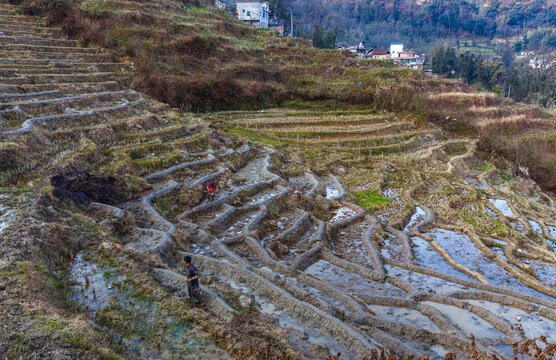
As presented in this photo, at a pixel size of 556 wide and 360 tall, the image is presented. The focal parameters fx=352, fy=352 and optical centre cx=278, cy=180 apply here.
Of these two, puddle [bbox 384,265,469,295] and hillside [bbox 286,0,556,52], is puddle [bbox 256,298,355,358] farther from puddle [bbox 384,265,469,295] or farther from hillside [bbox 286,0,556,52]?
hillside [bbox 286,0,556,52]

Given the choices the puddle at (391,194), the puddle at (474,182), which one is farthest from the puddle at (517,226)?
the puddle at (474,182)

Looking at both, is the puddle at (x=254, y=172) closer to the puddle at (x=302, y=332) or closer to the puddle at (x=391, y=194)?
the puddle at (x=391, y=194)

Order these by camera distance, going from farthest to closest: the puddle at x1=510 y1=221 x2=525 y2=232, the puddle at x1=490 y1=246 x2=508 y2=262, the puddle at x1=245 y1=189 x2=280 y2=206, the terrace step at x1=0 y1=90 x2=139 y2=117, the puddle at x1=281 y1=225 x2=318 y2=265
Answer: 1. the puddle at x1=510 y1=221 x2=525 y2=232
2. the terrace step at x1=0 y1=90 x2=139 y2=117
3. the puddle at x1=245 y1=189 x2=280 y2=206
4. the puddle at x1=490 y1=246 x2=508 y2=262
5. the puddle at x1=281 y1=225 x2=318 y2=265

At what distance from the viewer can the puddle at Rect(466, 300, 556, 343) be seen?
842 cm

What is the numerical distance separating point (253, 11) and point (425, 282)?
63.3 metres

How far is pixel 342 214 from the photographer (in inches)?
610

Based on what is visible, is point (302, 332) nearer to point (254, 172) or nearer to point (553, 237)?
point (254, 172)

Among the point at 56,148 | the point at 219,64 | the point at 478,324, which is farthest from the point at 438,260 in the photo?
the point at 219,64

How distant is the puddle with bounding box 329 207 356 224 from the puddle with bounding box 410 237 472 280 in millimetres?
2771

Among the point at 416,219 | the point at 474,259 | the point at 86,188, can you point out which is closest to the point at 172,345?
the point at 86,188

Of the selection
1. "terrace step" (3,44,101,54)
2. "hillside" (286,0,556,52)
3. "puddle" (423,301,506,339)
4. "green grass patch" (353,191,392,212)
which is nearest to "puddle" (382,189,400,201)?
"green grass patch" (353,191,392,212)

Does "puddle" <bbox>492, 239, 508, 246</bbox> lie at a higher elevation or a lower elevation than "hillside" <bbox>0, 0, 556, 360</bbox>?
lower

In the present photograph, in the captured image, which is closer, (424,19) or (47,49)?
(47,49)

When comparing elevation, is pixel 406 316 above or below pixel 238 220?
below
